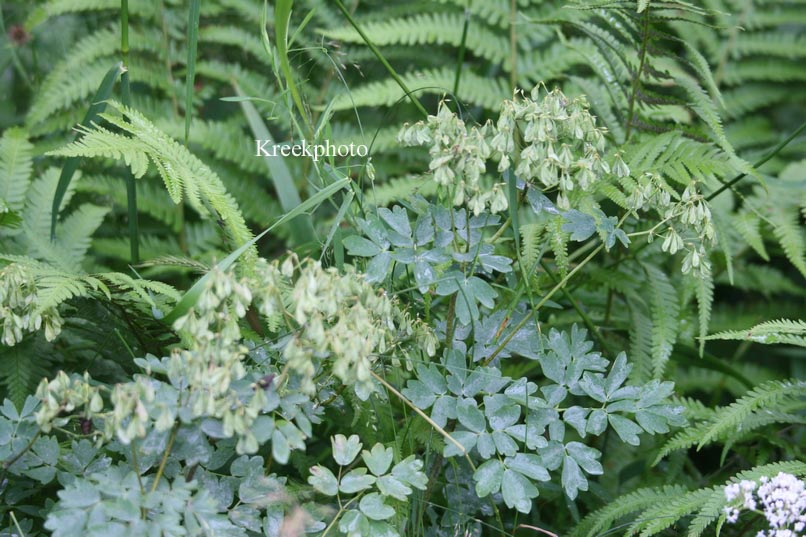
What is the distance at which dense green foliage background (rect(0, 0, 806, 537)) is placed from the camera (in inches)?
48.5

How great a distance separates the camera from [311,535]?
53.1 inches

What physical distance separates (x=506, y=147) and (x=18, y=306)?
0.89m

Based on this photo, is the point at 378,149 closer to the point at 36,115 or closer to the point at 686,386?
the point at 36,115

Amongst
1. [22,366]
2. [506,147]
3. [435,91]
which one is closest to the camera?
[506,147]

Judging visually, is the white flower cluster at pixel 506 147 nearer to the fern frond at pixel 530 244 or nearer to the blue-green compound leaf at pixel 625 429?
the fern frond at pixel 530 244

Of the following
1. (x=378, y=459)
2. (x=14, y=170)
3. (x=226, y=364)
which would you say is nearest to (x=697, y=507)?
(x=378, y=459)

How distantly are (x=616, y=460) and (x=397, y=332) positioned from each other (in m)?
0.95

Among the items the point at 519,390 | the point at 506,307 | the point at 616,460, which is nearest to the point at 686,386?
the point at 616,460

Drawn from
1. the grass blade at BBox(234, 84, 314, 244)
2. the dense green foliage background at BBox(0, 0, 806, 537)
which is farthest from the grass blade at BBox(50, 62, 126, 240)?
the grass blade at BBox(234, 84, 314, 244)

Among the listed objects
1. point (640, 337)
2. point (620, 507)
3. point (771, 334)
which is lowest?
point (620, 507)

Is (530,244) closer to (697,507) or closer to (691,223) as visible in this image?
(691,223)

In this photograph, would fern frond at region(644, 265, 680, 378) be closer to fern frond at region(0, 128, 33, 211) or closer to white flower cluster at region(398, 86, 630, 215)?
white flower cluster at region(398, 86, 630, 215)

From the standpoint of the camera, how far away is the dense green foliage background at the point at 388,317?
1.23 meters

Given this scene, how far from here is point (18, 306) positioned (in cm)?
140
